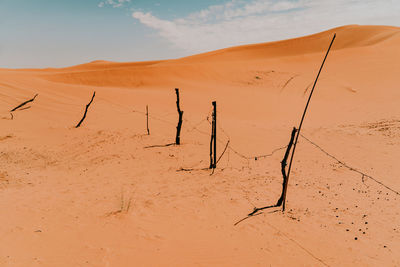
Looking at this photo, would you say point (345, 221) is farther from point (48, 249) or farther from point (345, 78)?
point (345, 78)

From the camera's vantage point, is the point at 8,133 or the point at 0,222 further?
the point at 8,133

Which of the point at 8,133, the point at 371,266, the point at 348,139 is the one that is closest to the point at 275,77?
the point at 348,139

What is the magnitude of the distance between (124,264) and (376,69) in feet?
78.2

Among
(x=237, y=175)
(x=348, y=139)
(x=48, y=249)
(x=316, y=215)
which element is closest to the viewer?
(x=48, y=249)

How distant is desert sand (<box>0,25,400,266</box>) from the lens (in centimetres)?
436

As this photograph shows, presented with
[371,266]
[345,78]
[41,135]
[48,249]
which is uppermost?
[345,78]

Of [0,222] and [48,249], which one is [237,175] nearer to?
[48,249]

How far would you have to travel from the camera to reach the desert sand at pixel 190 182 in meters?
4.36

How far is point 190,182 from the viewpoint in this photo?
6969mm

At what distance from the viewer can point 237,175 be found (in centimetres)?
744

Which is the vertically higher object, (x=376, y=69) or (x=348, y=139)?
(x=376, y=69)

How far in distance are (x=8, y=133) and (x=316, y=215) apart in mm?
11347

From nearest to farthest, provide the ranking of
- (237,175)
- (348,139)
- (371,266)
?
(371,266), (237,175), (348,139)

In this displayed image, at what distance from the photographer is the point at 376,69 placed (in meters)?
21.3
